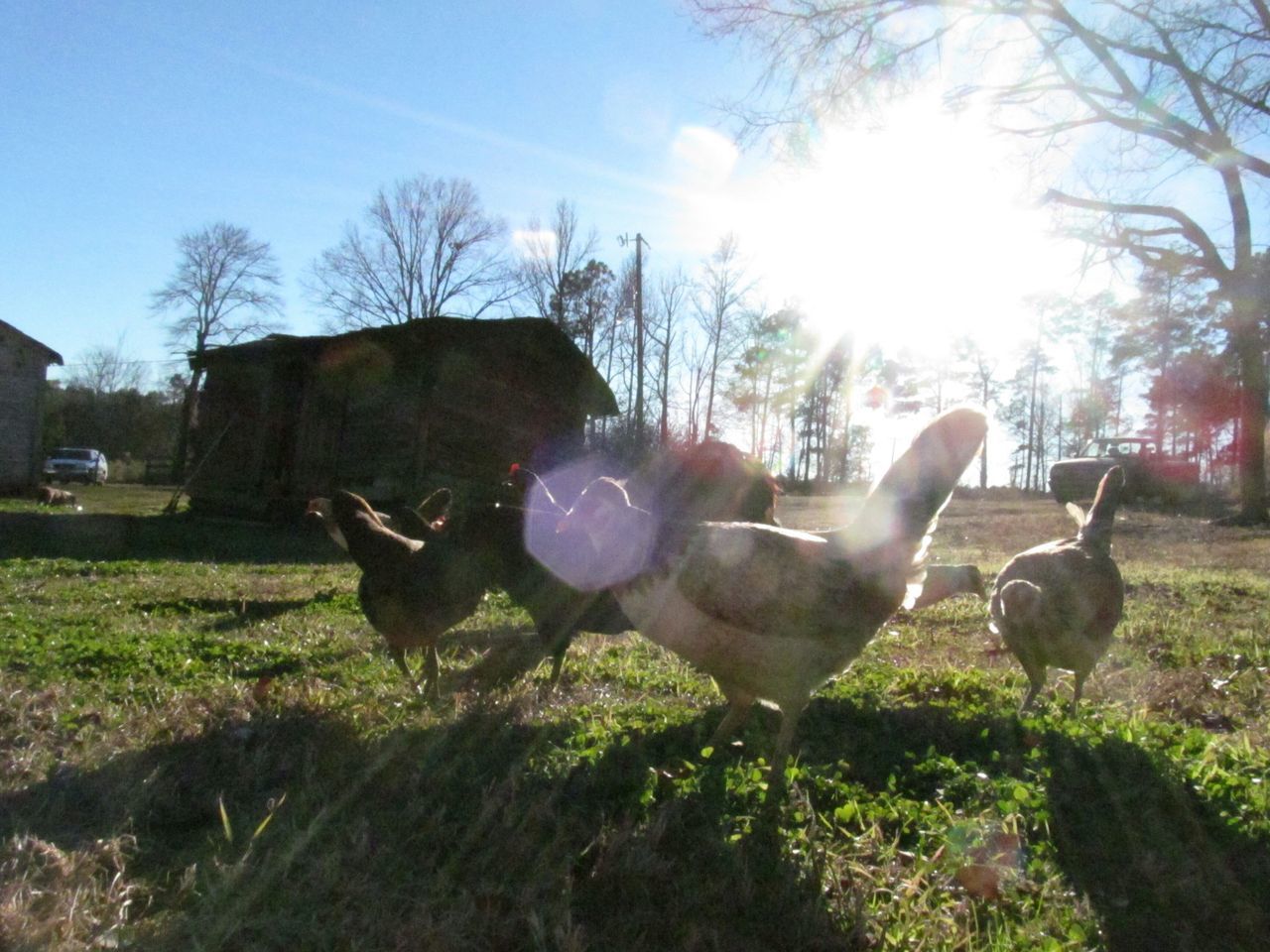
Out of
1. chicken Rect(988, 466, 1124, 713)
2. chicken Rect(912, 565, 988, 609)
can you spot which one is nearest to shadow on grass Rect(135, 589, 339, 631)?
chicken Rect(912, 565, 988, 609)

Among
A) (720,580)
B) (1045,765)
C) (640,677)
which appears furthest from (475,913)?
(640,677)

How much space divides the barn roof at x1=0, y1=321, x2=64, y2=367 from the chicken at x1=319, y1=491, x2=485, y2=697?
1103 inches

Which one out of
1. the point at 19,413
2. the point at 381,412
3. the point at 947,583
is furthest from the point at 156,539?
the point at 19,413

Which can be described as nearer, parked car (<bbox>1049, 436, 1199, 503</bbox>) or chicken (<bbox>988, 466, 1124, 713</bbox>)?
chicken (<bbox>988, 466, 1124, 713</bbox>)

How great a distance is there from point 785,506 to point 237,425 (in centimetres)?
1535

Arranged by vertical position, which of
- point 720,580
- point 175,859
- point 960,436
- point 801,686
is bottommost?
point 175,859

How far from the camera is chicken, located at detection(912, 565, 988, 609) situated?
7605 mm

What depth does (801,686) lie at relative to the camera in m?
3.57

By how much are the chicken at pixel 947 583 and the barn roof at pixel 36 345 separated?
29.4 metres

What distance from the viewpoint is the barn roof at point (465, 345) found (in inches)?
691

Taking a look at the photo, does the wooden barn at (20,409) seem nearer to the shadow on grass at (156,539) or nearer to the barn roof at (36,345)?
the barn roof at (36,345)

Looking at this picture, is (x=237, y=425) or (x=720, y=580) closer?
(x=720, y=580)

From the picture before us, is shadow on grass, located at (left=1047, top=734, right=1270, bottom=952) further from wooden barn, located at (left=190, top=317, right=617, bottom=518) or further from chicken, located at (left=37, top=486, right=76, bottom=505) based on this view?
chicken, located at (left=37, top=486, right=76, bottom=505)

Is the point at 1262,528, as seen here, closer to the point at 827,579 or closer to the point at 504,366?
the point at 504,366
